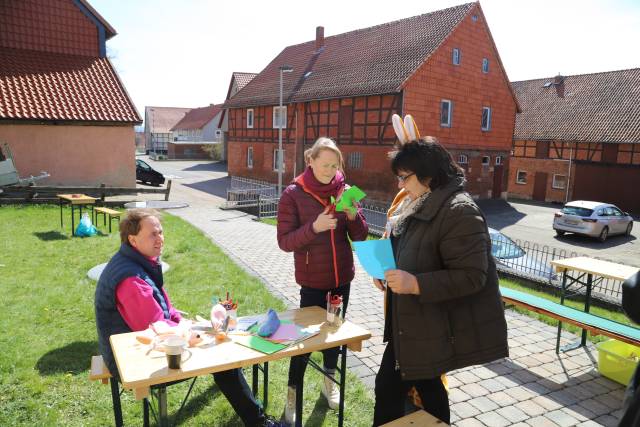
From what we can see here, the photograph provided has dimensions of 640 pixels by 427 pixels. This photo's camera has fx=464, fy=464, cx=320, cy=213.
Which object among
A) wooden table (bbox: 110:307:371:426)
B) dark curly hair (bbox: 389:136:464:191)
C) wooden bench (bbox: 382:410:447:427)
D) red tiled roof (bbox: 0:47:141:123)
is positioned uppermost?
red tiled roof (bbox: 0:47:141:123)

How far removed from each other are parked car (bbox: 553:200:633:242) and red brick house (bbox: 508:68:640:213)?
10.0 m

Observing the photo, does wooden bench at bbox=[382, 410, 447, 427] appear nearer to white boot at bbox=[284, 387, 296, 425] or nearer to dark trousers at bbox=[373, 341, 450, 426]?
dark trousers at bbox=[373, 341, 450, 426]

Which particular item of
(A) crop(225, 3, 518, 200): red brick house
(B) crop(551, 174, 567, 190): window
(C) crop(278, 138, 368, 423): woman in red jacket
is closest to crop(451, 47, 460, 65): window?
(A) crop(225, 3, 518, 200): red brick house

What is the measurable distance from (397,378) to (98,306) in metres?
2.08

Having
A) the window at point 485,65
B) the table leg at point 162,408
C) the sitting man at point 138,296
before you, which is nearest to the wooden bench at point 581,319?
the sitting man at point 138,296

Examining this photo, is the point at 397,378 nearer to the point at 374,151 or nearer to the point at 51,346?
the point at 51,346

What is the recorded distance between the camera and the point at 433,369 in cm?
263

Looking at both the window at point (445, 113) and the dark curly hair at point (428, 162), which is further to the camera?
the window at point (445, 113)

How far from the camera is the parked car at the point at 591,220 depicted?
1828 centimetres

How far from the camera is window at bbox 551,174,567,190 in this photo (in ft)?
101

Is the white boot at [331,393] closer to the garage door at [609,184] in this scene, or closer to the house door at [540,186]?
the garage door at [609,184]

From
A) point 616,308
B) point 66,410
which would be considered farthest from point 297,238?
point 616,308

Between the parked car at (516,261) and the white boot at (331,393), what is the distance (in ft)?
23.0

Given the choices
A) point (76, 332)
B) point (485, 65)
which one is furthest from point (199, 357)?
point (485, 65)
